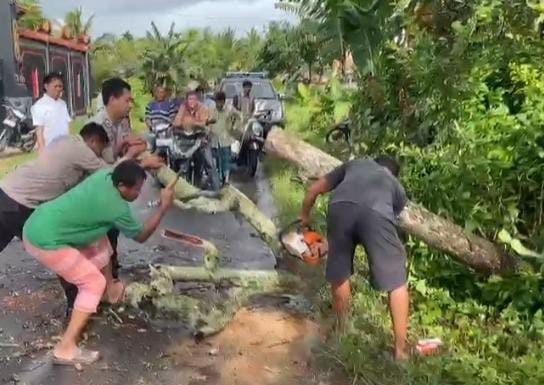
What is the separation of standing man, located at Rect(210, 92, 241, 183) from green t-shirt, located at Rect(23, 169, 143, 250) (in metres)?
7.76

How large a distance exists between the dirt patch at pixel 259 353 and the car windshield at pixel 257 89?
13643 mm

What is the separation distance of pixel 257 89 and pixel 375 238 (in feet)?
50.4

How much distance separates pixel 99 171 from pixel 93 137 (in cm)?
77

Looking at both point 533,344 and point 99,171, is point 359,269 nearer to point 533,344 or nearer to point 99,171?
point 533,344

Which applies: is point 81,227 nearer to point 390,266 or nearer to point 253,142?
point 390,266

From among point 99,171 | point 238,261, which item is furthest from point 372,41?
point 99,171

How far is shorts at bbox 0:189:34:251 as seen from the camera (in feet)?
20.4

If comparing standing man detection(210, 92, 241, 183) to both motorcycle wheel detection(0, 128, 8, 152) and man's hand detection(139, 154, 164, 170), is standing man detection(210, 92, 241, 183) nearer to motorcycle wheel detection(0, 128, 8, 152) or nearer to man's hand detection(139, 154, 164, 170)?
man's hand detection(139, 154, 164, 170)

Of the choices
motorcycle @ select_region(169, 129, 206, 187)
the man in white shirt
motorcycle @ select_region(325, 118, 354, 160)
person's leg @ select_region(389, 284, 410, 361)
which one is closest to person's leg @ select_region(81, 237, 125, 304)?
person's leg @ select_region(389, 284, 410, 361)

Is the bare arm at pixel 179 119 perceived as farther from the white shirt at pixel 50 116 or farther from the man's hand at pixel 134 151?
the man's hand at pixel 134 151

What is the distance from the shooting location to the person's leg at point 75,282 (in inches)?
224

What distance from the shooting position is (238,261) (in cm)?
851

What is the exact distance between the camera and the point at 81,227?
5730 mm

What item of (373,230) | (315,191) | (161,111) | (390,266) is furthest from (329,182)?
(161,111)
